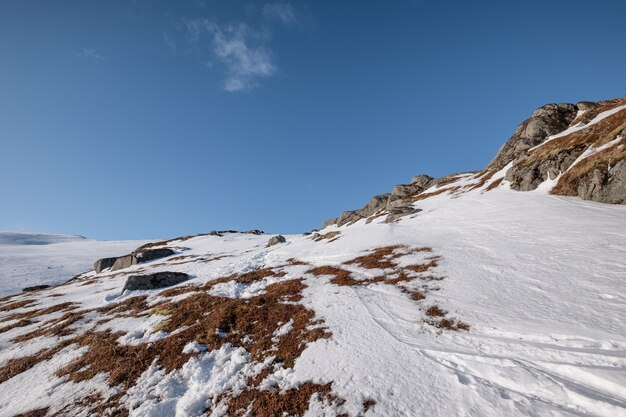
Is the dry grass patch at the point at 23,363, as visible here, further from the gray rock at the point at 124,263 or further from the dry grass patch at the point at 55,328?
the gray rock at the point at 124,263

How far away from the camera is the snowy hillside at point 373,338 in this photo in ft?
26.7

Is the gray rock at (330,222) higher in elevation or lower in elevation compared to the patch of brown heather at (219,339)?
higher

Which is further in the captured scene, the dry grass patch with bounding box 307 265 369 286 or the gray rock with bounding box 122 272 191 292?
the gray rock with bounding box 122 272 191 292

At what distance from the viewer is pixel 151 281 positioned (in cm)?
2756

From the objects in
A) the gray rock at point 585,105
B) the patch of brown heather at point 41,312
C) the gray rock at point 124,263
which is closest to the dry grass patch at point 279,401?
the patch of brown heather at point 41,312

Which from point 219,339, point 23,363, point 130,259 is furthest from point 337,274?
point 130,259

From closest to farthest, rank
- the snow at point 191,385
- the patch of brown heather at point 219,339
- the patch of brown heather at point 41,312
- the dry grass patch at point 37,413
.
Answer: the snow at point 191,385 → the dry grass patch at point 37,413 → the patch of brown heather at point 219,339 → the patch of brown heather at point 41,312

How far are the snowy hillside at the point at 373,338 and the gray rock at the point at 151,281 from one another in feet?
5.32

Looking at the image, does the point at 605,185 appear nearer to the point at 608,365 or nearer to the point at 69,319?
the point at 608,365

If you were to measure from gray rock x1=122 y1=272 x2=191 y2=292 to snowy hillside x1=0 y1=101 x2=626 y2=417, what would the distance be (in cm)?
162

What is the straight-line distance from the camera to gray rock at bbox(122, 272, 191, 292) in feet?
88.5

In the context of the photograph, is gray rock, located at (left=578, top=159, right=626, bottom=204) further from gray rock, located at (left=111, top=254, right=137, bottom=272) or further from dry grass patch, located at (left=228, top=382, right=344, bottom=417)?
gray rock, located at (left=111, top=254, right=137, bottom=272)

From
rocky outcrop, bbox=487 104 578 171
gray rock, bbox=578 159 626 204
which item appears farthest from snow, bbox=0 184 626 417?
rocky outcrop, bbox=487 104 578 171

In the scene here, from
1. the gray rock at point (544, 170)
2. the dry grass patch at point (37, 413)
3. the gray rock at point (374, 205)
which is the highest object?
the gray rock at point (374, 205)
